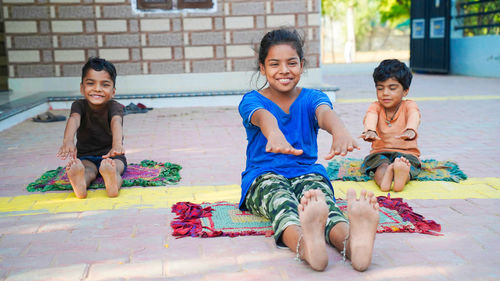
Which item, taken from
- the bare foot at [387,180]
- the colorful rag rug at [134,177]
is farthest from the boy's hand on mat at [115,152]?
the bare foot at [387,180]

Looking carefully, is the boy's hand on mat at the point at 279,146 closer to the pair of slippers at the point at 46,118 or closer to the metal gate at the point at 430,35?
the pair of slippers at the point at 46,118

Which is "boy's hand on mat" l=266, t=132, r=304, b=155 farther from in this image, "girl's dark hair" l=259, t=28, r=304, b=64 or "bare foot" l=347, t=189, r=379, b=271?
"girl's dark hair" l=259, t=28, r=304, b=64

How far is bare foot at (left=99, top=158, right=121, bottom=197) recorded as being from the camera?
3.95 m

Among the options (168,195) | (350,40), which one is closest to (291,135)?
(168,195)

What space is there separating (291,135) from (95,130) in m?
1.90

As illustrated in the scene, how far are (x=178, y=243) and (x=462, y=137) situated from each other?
436 centimetres

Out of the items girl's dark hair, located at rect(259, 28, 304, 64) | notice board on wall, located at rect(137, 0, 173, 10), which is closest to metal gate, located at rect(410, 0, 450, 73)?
notice board on wall, located at rect(137, 0, 173, 10)

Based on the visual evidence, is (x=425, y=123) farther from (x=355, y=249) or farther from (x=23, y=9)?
(x=23, y=9)

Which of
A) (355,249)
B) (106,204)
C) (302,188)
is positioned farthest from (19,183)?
(355,249)

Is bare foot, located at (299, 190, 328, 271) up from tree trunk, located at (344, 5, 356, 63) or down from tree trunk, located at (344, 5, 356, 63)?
down

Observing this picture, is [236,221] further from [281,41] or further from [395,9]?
[395,9]

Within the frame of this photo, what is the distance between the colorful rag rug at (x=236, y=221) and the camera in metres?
3.16

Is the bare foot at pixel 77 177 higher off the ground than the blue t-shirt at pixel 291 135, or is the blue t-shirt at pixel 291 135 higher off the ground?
the blue t-shirt at pixel 291 135

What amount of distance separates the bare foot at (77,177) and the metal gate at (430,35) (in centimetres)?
1431
